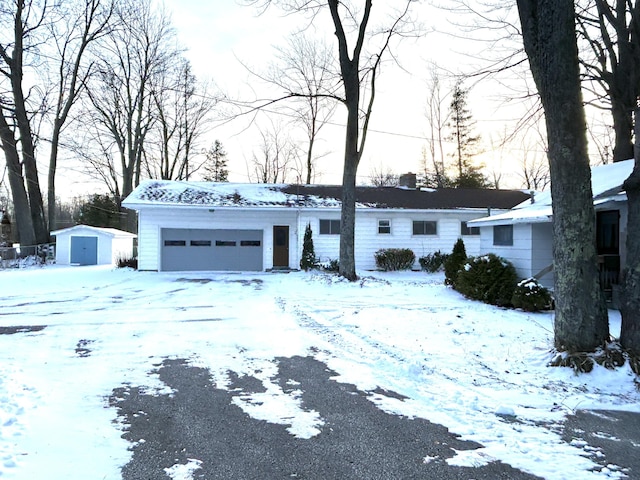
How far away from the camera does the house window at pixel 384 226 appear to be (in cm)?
2020

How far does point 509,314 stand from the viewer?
29.5 feet

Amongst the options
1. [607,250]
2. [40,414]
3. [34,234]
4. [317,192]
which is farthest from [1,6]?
[607,250]

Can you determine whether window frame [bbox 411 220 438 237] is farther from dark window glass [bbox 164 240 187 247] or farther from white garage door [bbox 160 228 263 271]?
dark window glass [bbox 164 240 187 247]

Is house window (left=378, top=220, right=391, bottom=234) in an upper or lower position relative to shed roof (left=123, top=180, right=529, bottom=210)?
lower

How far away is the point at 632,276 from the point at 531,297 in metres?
4.40

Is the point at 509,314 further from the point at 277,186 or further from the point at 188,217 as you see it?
the point at 277,186

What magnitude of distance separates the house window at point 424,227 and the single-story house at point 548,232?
7033 millimetres

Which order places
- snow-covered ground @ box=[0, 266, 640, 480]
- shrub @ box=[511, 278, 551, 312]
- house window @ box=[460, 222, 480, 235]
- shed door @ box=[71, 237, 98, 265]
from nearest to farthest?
snow-covered ground @ box=[0, 266, 640, 480]
shrub @ box=[511, 278, 551, 312]
house window @ box=[460, 222, 480, 235]
shed door @ box=[71, 237, 98, 265]

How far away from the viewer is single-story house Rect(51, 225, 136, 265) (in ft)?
78.4

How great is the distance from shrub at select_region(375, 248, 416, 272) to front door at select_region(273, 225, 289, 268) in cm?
411

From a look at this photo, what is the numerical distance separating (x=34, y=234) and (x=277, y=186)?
14.1 m

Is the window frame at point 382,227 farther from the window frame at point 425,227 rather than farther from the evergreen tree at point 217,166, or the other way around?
the evergreen tree at point 217,166

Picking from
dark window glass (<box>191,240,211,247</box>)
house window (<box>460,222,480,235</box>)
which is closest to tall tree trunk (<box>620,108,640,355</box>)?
house window (<box>460,222,480,235</box>)

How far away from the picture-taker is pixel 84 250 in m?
24.0
